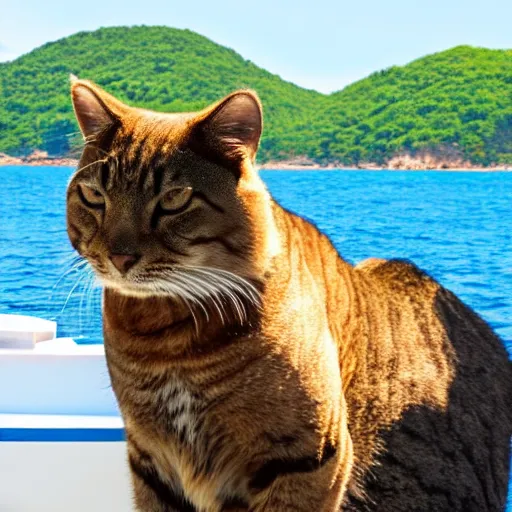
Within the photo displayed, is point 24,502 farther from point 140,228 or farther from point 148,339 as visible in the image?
point 140,228

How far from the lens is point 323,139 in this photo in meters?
18.6

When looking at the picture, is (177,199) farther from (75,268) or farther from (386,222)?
(386,222)

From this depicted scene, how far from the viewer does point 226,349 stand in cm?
111

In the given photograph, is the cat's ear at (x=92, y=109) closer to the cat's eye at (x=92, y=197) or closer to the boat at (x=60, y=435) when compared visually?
the cat's eye at (x=92, y=197)

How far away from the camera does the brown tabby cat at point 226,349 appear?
3.53 feet

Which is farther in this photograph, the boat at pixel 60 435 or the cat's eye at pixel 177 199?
the boat at pixel 60 435

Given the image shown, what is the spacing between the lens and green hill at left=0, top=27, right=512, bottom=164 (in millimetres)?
16422

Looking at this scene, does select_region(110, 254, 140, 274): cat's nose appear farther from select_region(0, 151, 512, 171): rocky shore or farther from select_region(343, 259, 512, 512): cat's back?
Answer: select_region(0, 151, 512, 171): rocky shore

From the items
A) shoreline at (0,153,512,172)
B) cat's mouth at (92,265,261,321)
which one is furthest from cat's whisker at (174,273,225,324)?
shoreline at (0,153,512,172)

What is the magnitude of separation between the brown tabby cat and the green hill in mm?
14615

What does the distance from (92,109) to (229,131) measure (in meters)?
0.21

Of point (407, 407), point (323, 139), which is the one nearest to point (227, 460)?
point (407, 407)

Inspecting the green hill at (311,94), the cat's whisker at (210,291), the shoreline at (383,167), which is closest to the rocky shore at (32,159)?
the shoreline at (383,167)

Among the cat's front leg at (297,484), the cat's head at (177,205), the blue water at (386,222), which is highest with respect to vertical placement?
the cat's head at (177,205)
